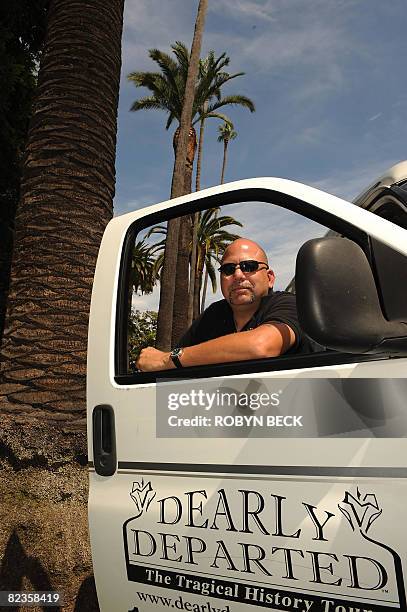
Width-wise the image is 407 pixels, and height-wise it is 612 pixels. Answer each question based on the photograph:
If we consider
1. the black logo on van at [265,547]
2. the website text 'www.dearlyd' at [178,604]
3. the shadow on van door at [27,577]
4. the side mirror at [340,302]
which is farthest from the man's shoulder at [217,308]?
the shadow on van door at [27,577]

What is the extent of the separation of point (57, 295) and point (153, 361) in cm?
181

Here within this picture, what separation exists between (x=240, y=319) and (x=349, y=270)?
89 centimetres

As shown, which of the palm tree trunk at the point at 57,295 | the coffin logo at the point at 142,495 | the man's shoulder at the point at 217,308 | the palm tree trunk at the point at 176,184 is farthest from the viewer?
the palm tree trunk at the point at 176,184

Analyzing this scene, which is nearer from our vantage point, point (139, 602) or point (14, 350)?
point (139, 602)

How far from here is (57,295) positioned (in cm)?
363

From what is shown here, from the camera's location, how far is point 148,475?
6.05 feet

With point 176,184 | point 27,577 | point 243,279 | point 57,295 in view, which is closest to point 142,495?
point 243,279

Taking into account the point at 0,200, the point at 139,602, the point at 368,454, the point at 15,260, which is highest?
the point at 0,200

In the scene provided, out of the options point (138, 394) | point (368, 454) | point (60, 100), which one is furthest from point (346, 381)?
point (60, 100)

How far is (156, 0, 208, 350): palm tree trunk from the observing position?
1292 cm

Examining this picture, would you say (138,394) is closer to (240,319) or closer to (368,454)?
(240,319)

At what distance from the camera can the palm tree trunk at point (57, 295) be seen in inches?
122

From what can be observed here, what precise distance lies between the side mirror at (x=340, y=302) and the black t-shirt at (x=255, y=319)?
0.51 meters

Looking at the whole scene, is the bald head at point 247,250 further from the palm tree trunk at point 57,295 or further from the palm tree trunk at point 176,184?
the palm tree trunk at point 176,184
